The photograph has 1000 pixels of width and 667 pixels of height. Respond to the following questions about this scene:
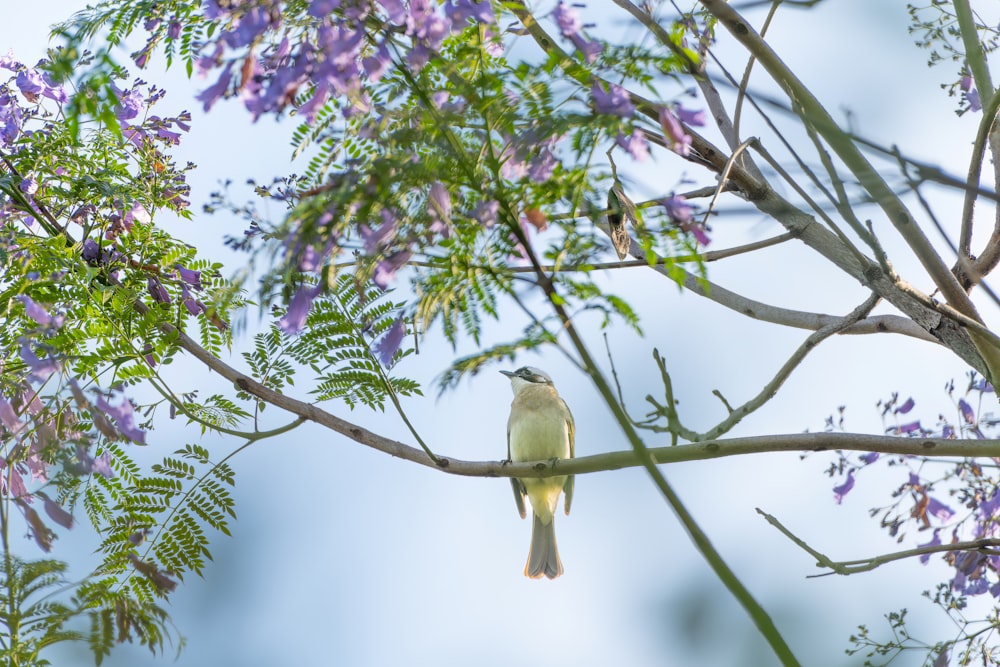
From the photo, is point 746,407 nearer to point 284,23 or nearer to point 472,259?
point 472,259

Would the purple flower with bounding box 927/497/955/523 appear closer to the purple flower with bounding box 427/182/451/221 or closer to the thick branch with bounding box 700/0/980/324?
the thick branch with bounding box 700/0/980/324

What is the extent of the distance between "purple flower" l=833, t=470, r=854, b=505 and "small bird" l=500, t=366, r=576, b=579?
197cm

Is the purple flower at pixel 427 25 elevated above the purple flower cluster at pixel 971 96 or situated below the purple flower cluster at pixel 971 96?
below

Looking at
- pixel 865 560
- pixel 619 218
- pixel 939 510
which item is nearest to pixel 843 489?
pixel 939 510

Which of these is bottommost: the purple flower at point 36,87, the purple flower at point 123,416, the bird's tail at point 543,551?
the purple flower at point 123,416

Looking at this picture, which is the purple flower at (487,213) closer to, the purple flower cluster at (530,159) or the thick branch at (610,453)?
the purple flower cluster at (530,159)

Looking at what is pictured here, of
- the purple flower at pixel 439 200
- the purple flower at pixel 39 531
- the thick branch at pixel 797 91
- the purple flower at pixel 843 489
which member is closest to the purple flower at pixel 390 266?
the purple flower at pixel 439 200

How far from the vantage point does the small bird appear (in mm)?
6555

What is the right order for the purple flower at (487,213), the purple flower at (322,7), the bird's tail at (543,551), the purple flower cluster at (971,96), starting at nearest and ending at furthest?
the purple flower at (322,7) < the purple flower at (487,213) < the purple flower cluster at (971,96) < the bird's tail at (543,551)

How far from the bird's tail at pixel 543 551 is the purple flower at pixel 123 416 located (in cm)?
480

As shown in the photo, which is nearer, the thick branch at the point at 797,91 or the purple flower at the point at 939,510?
the thick branch at the point at 797,91

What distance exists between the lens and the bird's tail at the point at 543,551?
682cm

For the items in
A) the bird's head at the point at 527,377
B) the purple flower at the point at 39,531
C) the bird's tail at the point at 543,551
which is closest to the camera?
the purple flower at the point at 39,531

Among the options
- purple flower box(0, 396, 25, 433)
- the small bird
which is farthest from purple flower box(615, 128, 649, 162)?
the small bird
